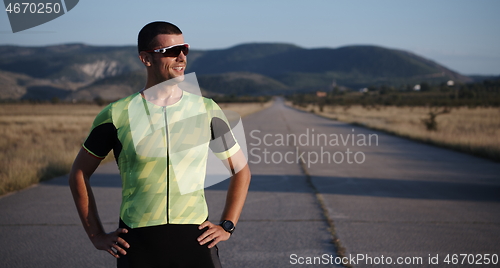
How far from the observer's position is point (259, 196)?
8047 mm

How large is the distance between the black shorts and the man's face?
2.16 ft

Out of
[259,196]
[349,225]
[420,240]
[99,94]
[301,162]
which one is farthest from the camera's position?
[99,94]

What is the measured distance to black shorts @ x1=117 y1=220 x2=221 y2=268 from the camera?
2.11 metres

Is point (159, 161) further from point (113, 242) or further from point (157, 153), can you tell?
point (113, 242)

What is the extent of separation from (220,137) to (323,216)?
4664 mm

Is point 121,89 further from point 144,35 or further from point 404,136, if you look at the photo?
point 144,35

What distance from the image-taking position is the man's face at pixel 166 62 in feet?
6.86

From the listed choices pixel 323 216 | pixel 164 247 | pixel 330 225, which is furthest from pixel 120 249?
pixel 323 216

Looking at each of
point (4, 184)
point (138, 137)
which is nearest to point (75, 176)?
point (138, 137)

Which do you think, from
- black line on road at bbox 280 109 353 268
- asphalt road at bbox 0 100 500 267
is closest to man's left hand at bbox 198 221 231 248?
asphalt road at bbox 0 100 500 267

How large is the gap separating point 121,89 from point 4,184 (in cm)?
13156

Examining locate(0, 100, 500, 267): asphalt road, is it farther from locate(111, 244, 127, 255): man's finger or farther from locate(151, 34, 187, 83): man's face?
locate(151, 34, 187, 83): man's face

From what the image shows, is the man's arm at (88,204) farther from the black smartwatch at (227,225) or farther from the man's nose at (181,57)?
the man's nose at (181,57)

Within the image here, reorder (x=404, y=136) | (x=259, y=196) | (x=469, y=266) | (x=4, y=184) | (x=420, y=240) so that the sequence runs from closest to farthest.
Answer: (x=469, y=266), (x=420, y=240), (x=259, y=196), (x=4, y=184), (x=404, y=136)
